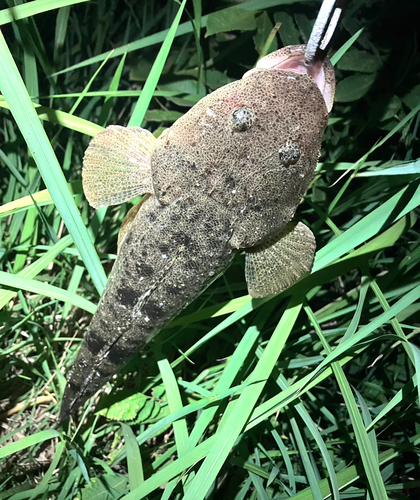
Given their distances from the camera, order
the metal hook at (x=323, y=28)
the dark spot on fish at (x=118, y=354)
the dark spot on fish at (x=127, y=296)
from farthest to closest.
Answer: the dark spot on fish at (x=118, y=354)
the dark spot on fish at (x=127, y=296)
the metal hook at (x=323, y=28)

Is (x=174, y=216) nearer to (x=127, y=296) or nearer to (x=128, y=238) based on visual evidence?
(x=128, y=238)

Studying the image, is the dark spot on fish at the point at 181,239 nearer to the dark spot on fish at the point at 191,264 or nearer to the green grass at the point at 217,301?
the dark spot on fish at the point at 191,264

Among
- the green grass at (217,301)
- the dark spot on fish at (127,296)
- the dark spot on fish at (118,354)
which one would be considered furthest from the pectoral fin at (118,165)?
the dark spot on fish at (118,354)

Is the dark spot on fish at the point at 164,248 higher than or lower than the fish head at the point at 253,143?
lower

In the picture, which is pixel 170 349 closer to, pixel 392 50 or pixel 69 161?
pixel 69 161

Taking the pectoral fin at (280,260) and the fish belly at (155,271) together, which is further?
the pectoral fin at (280,260)
